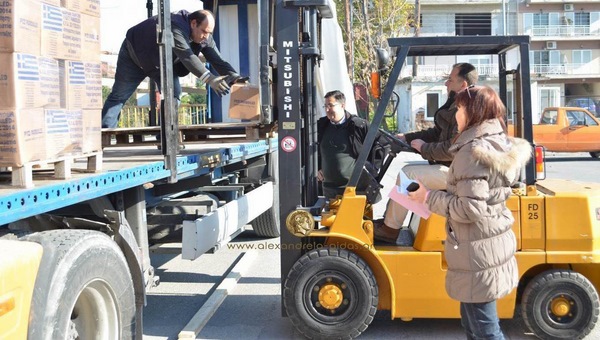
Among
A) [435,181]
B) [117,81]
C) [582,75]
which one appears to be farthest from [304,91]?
[582,75]

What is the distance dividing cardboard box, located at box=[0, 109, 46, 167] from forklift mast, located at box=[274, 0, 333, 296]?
7.72 ft

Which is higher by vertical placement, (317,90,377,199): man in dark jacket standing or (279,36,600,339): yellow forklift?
(317,90,377,199): man in dark jacket standing

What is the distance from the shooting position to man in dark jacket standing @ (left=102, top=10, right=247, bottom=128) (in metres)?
5.98

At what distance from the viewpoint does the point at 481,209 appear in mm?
3670

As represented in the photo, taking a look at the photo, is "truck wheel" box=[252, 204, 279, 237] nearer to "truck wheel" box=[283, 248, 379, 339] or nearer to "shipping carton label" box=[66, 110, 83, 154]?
"truck wheel" box=[283, 248, 379, 339]

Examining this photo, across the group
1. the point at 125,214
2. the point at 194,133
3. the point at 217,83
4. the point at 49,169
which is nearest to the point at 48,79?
the point at 49,169

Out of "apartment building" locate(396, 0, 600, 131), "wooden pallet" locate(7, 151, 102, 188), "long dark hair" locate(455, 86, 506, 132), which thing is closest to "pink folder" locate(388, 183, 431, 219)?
"long dark hair" locate(455, 86, 506, 132)

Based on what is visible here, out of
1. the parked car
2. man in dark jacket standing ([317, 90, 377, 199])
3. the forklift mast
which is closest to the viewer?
the forklift mast

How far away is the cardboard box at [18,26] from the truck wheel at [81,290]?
928mm

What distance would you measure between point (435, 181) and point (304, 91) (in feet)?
4.36

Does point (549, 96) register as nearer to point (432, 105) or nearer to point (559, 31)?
point (559, 31)

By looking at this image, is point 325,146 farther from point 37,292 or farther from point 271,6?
point 37,292

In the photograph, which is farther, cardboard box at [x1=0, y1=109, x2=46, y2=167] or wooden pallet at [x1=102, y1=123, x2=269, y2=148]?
wooden pallet at [x1=102, y1=123, x2=269, y2=148]

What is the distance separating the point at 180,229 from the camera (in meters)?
6.07
